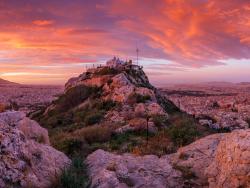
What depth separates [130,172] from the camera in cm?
1037

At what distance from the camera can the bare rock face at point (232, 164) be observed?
8719mm

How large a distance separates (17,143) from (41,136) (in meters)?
2.54

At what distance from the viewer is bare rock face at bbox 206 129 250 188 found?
28.6 ft

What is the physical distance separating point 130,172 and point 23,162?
301cm

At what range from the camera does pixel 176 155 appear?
42.1 feet

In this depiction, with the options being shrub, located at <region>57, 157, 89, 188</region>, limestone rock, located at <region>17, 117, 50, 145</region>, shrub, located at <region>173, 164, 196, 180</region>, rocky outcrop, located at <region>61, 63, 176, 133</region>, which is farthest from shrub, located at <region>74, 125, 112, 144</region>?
shrub, located at <region>57, 157, 89, 188</region>

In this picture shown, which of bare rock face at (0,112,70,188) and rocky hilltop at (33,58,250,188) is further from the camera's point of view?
rocky hilltop at (33,58,250,188)

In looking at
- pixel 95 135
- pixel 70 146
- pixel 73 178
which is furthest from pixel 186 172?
pixel 95 135

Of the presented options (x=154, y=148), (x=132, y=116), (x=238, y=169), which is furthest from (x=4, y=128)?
(x=132, y=116)

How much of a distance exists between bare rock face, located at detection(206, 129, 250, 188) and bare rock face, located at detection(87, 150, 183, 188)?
1031mm

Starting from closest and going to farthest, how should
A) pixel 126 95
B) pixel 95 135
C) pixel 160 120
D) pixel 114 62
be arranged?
pixel 95 135, pixel 160 120, pixel 126 95, pixel 114 62

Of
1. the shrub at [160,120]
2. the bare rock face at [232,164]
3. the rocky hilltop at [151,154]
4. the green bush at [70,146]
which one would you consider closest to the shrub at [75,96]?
the rocky hilltop at [151,154]

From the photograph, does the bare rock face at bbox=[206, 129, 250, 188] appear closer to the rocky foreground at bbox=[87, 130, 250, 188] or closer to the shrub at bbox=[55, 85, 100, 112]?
the rocky foreground at bbox=[87, 130, 250, 188]

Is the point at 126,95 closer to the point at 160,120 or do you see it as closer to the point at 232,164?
the point at 160,120
